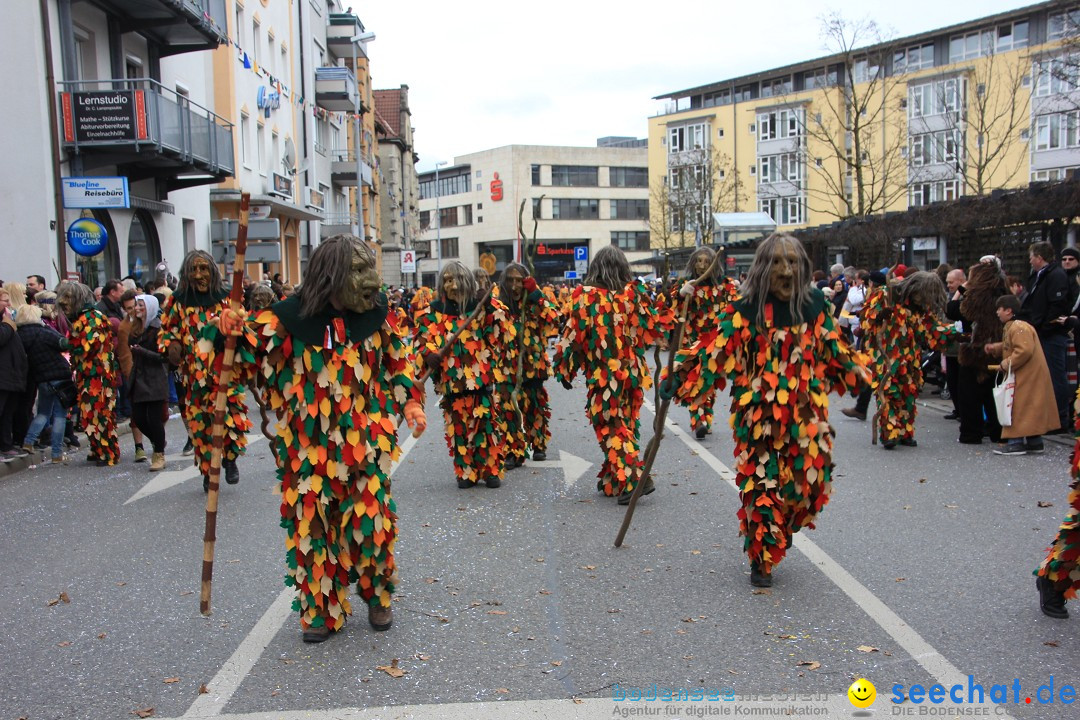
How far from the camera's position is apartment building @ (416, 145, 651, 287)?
88.4 meters

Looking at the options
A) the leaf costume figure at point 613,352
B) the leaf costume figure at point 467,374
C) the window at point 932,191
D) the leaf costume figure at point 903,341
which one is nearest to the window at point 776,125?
the window at point 932,191

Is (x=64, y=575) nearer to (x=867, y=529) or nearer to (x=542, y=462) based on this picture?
(x=542, y=462)

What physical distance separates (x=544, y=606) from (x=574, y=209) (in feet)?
283

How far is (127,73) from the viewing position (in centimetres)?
2125

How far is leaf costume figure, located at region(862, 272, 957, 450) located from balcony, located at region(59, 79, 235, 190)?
45.2 ft

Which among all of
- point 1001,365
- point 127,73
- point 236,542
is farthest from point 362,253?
point 127,73

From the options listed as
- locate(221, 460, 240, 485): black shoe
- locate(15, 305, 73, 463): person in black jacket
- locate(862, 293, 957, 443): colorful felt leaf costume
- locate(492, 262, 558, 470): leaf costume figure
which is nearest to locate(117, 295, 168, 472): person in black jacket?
locate(15, 305, 73, 463): person in black jacket

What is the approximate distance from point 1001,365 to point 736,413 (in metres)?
5.11

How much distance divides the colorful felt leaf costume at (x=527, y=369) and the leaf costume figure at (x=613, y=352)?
1.01m

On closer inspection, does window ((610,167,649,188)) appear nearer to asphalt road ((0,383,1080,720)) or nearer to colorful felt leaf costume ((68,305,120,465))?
colorful felt leaf costume ((68,305,120,465))

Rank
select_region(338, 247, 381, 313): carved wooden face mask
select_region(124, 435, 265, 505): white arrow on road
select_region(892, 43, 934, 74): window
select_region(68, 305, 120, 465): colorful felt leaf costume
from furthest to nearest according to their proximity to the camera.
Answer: select_region(892, 43, 934, 74): window → select_region(68, 305, 120, 465): colorful felt leaf costume → select_region(124, 435, 265, 505): white arrow on road → select_region(338, 247, 381, 313): carved wooden face mask

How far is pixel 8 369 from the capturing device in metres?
9.97

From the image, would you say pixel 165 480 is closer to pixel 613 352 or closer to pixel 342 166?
pixel 613 352

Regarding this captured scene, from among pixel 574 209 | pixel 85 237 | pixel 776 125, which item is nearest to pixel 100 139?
pixel 85 237
